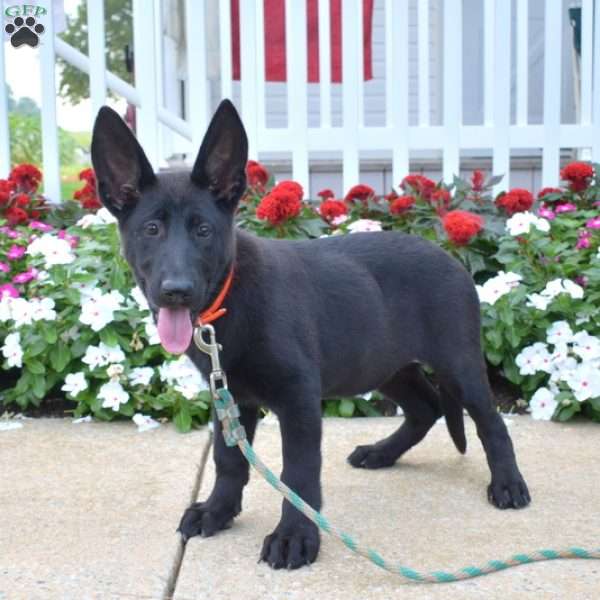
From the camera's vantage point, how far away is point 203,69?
6.32 metres

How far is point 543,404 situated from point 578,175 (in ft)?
5.71

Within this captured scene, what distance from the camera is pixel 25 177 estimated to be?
5.81 metres

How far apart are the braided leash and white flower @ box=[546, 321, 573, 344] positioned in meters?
1.73

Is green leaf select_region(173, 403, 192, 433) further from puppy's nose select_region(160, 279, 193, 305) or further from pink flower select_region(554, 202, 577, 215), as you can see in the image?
pink flower select_region(554, 202, 577, 215)

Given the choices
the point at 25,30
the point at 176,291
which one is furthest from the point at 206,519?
the point at 25,30

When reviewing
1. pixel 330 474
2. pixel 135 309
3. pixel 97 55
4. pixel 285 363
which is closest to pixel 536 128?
pixel 97 55

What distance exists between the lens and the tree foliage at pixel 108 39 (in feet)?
71.2

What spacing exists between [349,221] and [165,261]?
107 inches

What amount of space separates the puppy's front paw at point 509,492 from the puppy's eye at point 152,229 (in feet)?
5.05

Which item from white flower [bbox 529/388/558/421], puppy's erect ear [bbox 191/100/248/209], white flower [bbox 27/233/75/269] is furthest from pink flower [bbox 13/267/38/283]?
white flower [bbox 529/388/558/421]

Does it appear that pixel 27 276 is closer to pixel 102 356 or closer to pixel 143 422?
pixel 102 356

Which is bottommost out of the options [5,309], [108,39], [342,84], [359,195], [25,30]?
[5,309]

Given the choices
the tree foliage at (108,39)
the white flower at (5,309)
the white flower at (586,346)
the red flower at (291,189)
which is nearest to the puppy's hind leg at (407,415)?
the white flower at (586,346)

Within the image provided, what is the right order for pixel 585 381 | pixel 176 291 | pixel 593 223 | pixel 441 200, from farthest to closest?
pixel 441 200 < pixel 593 223 < pixel 585 381 < pixel 176 291
